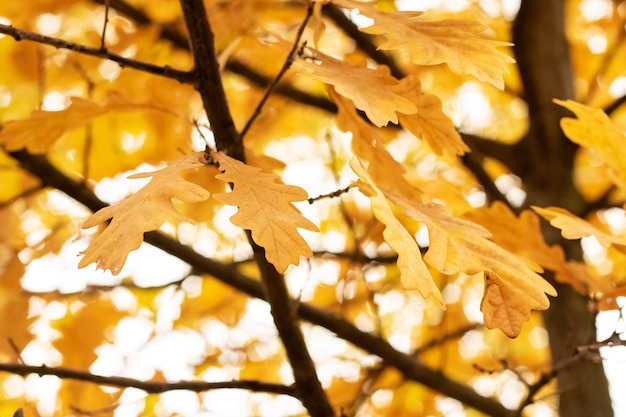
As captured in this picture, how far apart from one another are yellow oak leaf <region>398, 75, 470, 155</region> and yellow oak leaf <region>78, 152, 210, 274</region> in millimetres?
375

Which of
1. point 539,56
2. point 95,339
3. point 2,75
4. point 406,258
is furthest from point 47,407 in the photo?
point 539,56

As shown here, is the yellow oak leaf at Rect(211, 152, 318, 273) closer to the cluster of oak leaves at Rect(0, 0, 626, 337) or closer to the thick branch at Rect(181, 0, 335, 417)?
the cluster of oak leaves at Rect(0, 0, 626, 337)

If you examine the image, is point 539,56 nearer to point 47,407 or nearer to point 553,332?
point 553,332

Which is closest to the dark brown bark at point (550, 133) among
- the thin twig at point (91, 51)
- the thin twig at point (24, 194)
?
the thin twig at point (91, 51)

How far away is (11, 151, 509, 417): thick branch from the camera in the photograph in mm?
1246

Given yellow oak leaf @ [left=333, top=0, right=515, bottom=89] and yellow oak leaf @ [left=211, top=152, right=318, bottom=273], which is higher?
yellow oak leaf @ [left=333, top=0, right=515, bottom=89]

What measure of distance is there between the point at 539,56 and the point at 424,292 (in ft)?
5.03

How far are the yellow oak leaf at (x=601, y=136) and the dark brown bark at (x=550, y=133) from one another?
0.70 meters

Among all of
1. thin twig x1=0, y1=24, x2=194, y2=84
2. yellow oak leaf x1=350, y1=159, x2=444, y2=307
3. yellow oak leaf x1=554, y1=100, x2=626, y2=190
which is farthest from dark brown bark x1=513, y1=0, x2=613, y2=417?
thin twig x1=0, y1=24, x2=194, y2=84

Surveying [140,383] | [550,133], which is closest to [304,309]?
[140,383]

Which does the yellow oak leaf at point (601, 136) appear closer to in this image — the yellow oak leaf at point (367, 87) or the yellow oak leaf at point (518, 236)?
the yellow oak leaf at point (518, 236)

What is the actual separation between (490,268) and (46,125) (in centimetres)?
74

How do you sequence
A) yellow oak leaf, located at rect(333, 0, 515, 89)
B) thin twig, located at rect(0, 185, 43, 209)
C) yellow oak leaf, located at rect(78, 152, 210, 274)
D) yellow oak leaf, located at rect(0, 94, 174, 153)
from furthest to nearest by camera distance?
thin twig, located at rect(0, 185, 43, 209) < yellow oak leaf, located at rect(0, 94, 174, 153) < yellow oak leaf, located at rect(333, 0, 515, 89) < yellow oak leaf, located at rect(78, 152, 210, 274)

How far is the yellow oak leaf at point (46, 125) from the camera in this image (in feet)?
3.36
